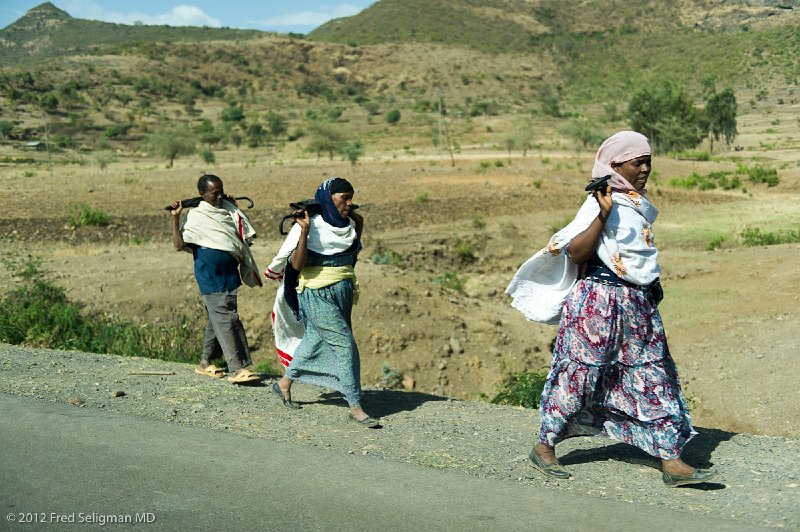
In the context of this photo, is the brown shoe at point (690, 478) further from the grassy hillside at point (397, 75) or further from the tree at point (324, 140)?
the tree at point (324, 140)

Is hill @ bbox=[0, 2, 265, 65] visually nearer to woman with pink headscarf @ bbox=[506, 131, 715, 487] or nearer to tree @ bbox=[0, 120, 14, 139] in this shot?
tree @ bbox=[0, 120, 14, 139]

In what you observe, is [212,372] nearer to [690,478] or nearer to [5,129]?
[690,478]

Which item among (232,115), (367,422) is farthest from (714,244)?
(232,115)

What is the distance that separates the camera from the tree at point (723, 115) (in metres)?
35.6

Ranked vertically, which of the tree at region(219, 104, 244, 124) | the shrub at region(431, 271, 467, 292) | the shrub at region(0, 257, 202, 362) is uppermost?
the tree at region(219, 104, 244, 124)

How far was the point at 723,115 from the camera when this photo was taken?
36.3 meters

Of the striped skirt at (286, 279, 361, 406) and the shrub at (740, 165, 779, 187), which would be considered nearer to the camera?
the striped skirt at (286, 279, 361, 406)

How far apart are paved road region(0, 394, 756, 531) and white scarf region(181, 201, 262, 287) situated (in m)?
1.94

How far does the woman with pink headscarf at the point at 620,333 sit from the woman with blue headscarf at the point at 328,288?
167cm

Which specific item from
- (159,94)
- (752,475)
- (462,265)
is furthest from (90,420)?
(159,94)

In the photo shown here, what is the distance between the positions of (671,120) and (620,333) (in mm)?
40725

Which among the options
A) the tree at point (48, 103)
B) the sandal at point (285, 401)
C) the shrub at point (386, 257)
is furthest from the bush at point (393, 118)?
the sandal at point (285, 401)

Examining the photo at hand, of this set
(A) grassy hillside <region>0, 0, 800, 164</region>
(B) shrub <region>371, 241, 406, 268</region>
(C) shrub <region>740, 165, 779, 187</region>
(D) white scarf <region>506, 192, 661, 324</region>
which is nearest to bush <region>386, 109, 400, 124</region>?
(A) grassy hillside <region>0, 0, 800, 164</region>

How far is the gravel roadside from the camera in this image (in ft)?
14.9
